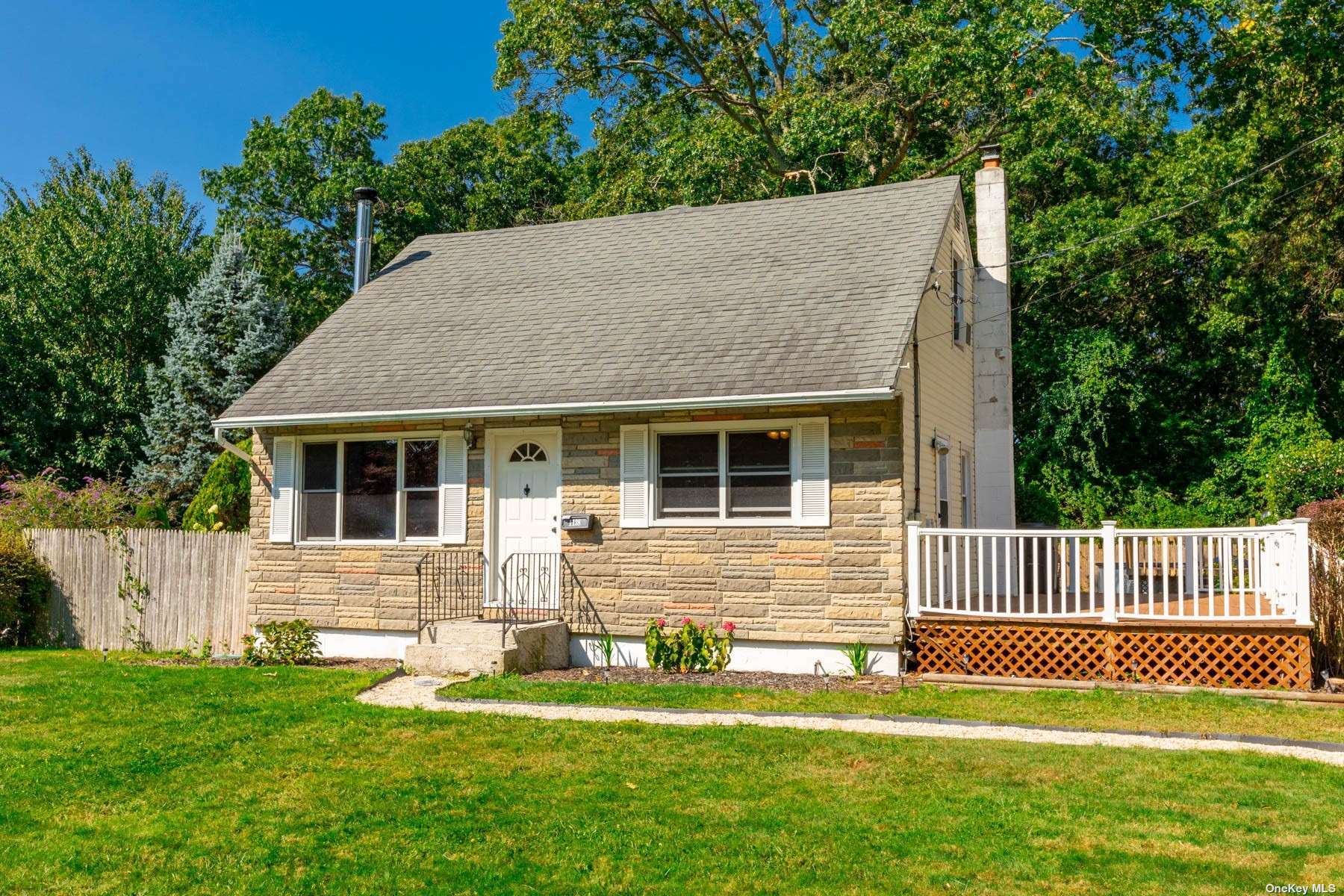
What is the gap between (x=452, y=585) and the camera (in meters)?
13.2

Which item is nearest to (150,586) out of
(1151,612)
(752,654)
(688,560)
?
(688,560)

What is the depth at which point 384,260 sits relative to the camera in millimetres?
30172

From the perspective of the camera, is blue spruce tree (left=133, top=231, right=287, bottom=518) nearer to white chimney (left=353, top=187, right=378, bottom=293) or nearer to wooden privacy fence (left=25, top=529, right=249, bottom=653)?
white chimney (left=353, top=187, right=378, bottom=293)

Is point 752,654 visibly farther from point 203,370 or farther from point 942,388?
point 203,370

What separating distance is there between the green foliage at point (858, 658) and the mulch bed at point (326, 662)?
5.12 m

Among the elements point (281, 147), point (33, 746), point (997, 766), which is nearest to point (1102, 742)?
point (997, 766)

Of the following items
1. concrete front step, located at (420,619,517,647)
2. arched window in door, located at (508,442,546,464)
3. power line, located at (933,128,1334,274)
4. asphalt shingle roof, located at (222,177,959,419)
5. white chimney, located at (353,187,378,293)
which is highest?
power line, located at (933,128,1334,274)

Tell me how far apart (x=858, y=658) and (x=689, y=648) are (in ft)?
5.95

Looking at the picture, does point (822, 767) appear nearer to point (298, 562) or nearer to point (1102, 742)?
point (1102, 742)

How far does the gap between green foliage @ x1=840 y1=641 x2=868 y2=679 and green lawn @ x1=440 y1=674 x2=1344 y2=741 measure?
85 centimetres

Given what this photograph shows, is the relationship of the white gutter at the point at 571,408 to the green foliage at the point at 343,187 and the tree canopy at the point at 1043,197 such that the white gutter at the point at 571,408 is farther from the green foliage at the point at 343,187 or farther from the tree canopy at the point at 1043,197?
the green foliage at the point at 343,187

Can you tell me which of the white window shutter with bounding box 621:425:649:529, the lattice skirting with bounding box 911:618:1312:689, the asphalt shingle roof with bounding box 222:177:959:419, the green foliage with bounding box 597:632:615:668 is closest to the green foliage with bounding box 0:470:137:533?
the asphalt shingle roof with bounding box 222:177:959:419

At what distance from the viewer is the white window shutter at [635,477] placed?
12.4 metres

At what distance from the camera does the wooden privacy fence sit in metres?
14.5
